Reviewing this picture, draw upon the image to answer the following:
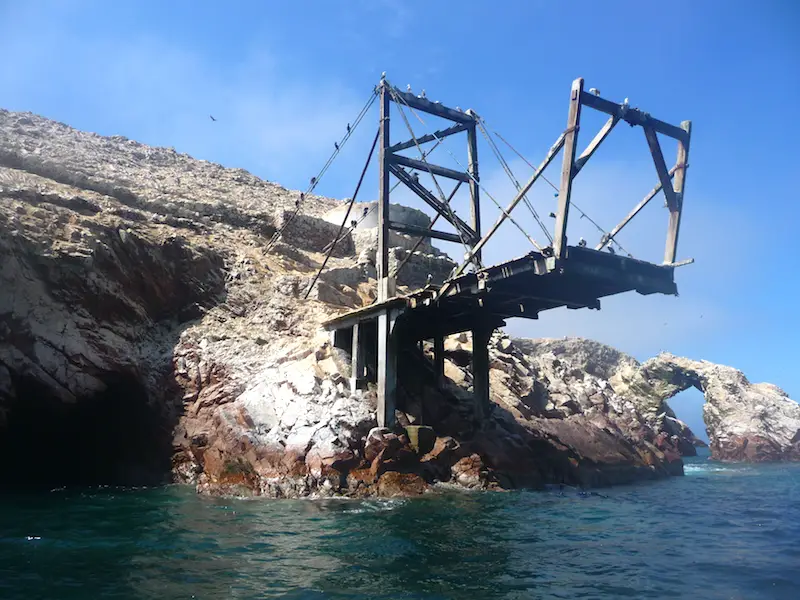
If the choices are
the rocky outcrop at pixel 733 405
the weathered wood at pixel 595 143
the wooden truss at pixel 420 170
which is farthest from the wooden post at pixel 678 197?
the rocky outcrop at pixel 733 405

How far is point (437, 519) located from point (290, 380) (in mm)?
9055

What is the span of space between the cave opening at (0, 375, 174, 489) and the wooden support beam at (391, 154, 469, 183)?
13901 millimetres

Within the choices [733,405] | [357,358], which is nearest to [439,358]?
[357,358]

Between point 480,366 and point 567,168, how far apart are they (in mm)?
10710

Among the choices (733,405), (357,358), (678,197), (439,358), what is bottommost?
(733,405)

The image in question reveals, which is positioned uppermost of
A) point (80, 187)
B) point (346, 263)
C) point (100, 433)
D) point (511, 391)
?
point (80, 187)

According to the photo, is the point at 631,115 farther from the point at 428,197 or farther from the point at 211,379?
the point at 211,379

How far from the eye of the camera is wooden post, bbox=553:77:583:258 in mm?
15930

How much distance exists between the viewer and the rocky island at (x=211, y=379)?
794 inches

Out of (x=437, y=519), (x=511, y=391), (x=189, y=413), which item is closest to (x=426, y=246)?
(x=511, y=391)

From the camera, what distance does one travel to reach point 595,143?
16438 millimetres

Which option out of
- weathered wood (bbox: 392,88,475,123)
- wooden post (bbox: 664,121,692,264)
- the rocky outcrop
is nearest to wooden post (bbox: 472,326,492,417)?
wooden post (bbox: 664,121,692,264)

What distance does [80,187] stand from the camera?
29.7m

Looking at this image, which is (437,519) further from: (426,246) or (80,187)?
(426,246)
